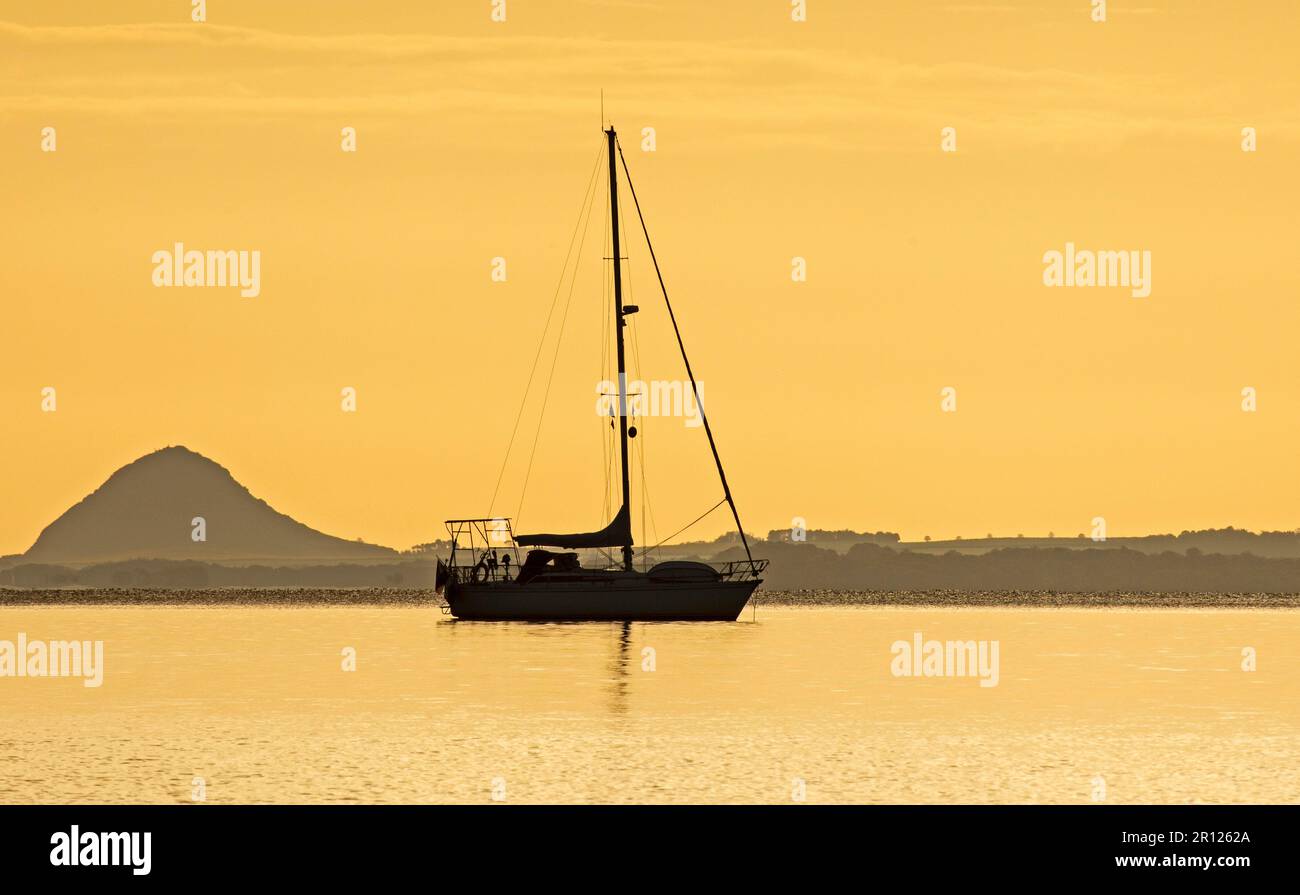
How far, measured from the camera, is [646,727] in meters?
44.2

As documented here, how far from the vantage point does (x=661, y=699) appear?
52.8m

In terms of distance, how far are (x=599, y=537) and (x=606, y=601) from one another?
3552 mm

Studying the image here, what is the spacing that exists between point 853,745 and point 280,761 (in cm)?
1352

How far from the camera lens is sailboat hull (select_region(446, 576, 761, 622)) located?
88.7 m

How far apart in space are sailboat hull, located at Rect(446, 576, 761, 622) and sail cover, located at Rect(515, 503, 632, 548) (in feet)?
7.38

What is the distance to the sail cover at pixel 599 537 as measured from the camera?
8994 centimetres
